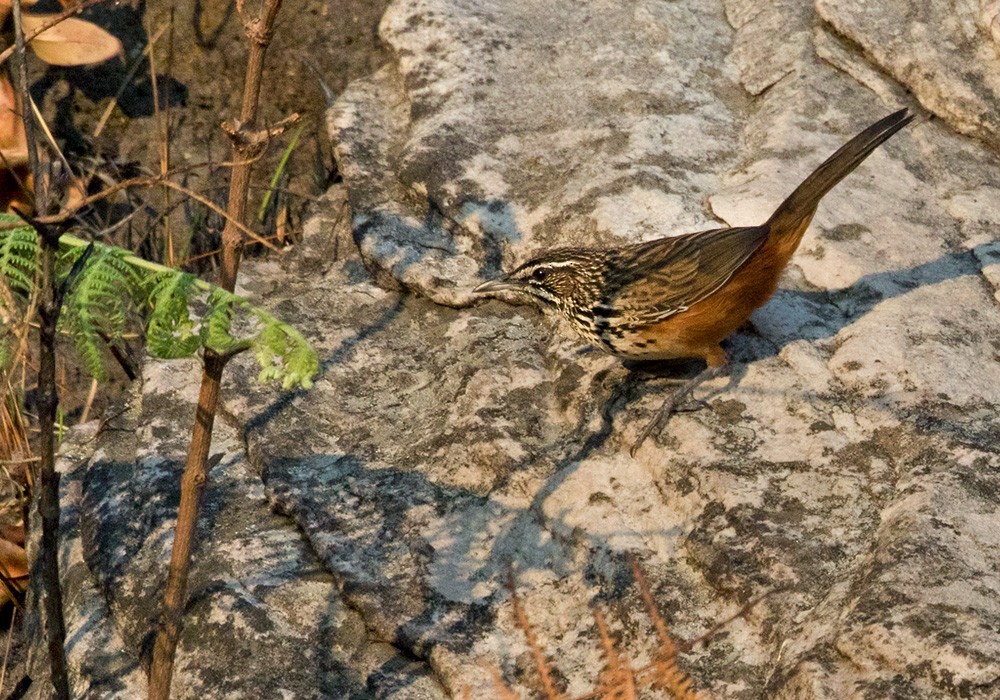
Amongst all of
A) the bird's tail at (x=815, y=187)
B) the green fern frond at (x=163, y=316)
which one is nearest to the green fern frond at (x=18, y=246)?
the green fern frond at (x=163, y=316)

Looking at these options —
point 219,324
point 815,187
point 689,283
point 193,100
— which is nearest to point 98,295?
point 219,324

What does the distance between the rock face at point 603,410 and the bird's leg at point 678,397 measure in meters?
0.04

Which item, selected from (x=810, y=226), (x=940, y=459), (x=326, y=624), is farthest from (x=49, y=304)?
(x=810, y=226)

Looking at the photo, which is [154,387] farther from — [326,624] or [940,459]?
[940,459]

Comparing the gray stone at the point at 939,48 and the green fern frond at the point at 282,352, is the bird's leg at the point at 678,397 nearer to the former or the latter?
the green fern frond at the point at 282,352

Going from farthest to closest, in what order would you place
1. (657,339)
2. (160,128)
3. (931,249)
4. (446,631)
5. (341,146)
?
(160,128) < (341,146) < (931,249) < (657,339) < (446,631)

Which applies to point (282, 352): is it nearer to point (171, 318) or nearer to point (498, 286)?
point (171, 318)

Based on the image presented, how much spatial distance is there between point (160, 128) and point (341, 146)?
120 cm

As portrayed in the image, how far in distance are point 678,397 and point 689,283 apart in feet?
1.32

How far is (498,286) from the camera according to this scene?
14.2 feet

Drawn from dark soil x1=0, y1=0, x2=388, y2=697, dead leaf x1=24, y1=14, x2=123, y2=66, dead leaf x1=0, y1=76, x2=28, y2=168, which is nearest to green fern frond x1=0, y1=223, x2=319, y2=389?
dead leaf x1=0, y1=76, x2=28, y2=168

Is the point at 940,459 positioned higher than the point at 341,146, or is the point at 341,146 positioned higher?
the point at 940,459

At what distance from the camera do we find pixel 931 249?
4516mm

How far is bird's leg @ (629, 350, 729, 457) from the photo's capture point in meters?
3.84
